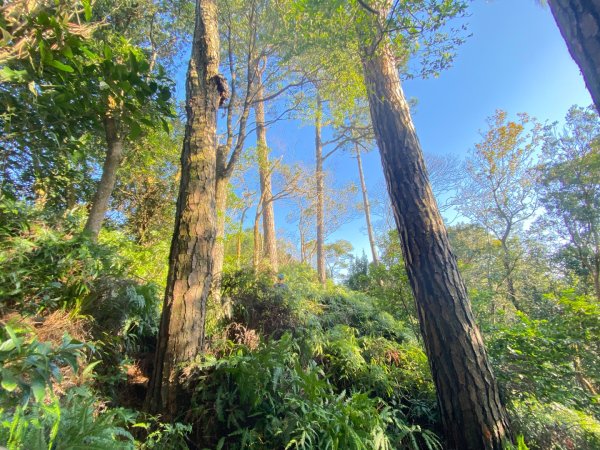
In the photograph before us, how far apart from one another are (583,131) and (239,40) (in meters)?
12.6

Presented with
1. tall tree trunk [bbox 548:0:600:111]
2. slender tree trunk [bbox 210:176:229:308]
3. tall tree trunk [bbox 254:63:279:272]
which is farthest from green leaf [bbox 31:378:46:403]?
tall tree trunk [bbox 254:63:279:272]

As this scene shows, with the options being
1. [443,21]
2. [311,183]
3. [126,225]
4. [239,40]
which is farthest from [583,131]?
[126,225]

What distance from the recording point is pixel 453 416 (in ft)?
6.87

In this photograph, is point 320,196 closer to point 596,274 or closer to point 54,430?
point 596,274

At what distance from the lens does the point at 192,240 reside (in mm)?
2096

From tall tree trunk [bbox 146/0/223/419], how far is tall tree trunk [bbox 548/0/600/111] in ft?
6.92

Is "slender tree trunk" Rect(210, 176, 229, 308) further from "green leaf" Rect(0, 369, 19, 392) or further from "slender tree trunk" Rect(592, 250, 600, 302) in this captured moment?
"slender tree trunk" Rect(592, 250, 600, 302)

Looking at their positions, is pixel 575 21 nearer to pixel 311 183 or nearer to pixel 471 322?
pixel 471 322

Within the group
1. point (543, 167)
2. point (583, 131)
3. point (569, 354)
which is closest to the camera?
point (569, 354)

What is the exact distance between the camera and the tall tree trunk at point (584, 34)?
27.9 inches

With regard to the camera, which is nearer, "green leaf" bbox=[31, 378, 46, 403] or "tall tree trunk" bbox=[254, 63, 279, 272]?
"green leaf" bbox=[31, 378, 46, 403]

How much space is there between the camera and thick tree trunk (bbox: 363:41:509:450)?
6.71 feet

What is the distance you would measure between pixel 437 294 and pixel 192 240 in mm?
2050

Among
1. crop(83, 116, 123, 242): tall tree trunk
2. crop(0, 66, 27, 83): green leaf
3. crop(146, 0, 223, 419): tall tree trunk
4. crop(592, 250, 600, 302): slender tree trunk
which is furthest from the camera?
crop(592, 250, 600, 302): slender tree trunk
